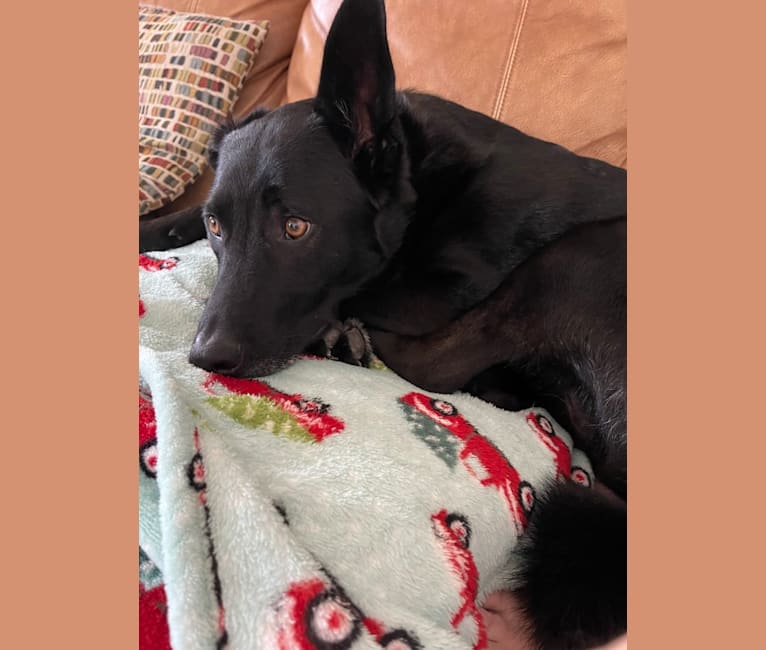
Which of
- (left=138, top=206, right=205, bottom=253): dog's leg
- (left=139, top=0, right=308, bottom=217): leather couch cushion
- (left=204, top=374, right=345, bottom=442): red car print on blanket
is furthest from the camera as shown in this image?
(left=139, top=0, right=308, bottom=217): leather couch cushion

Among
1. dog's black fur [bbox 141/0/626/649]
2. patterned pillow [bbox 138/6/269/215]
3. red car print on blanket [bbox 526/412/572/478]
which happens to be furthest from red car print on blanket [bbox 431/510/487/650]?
patterned pillow [bbox 138/6/269/215]

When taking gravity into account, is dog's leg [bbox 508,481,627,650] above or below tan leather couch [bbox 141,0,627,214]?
below

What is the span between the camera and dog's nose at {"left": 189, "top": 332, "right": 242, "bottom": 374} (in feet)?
3.09

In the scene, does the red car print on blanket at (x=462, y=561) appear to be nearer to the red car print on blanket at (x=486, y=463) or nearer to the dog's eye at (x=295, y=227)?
the red car print on blanket at (x=486, y=463)

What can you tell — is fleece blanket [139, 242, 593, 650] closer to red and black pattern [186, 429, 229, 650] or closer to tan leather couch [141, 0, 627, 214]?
red and black pattern [186, 429, 229, 650]

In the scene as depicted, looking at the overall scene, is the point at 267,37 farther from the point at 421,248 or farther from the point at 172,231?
the point at 421,248

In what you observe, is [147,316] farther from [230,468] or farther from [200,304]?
[230,468]

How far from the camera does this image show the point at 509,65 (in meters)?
1.52

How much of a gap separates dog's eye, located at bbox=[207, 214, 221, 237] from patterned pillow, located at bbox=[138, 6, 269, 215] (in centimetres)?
70

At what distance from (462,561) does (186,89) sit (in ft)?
5.49

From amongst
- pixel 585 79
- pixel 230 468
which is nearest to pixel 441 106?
pixel 585 79

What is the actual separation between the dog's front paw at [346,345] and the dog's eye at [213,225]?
11.1 inches

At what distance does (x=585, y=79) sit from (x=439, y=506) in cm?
110

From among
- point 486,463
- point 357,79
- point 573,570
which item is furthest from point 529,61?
point 573,570
